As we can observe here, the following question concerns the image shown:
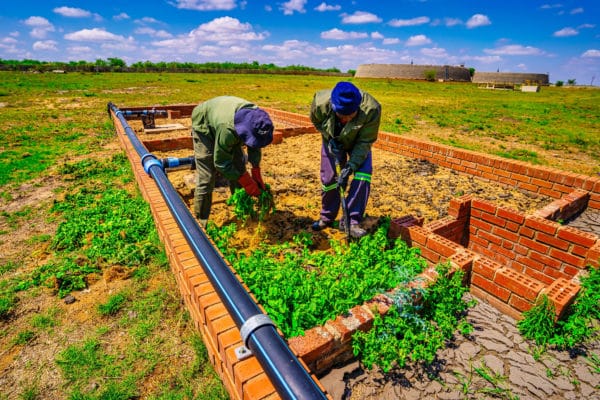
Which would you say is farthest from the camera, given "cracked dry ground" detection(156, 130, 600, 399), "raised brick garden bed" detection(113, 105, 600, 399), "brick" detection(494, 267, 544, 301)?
"brick" detection(494, 267, 544, 301)

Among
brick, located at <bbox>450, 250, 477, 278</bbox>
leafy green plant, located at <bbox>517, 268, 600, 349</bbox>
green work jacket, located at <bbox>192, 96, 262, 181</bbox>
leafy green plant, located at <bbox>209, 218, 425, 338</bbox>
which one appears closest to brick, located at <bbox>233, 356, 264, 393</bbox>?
leafy green plant, located at <bbox>209, 218, 425, 338</bbox>

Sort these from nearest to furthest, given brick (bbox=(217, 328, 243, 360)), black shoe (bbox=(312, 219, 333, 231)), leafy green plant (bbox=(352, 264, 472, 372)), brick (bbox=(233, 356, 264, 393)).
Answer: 1. brick (bbox=(233, 356, 264, 393))
2. brick (bbox=(217, 328, 243, 360))
3. leafy green plant (bbox=(352, 264, 472, 372))
4. black shoe (bbox=(312, 219, 333, 231))

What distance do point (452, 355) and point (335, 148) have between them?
88.3 inches

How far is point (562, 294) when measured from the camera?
2301mm

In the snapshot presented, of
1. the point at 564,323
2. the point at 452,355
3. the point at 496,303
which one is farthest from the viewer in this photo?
the point at 496,303

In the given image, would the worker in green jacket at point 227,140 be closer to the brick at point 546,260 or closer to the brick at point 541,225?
the brick at point 541,225

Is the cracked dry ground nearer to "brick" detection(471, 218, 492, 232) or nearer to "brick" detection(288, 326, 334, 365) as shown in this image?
"brick" detection(288, 326, 334, 365)

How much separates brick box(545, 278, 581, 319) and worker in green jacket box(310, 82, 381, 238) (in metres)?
1.54

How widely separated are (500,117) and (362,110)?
10.8 metres

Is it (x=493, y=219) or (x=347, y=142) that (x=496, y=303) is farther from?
(x=347, y=142)

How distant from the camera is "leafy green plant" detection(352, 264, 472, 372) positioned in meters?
2.02

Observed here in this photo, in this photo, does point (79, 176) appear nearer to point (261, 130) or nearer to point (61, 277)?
point (61, 277)

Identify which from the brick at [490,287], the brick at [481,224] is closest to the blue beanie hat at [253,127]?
the brick at [490,287]

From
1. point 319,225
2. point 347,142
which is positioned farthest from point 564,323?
point 347,142
